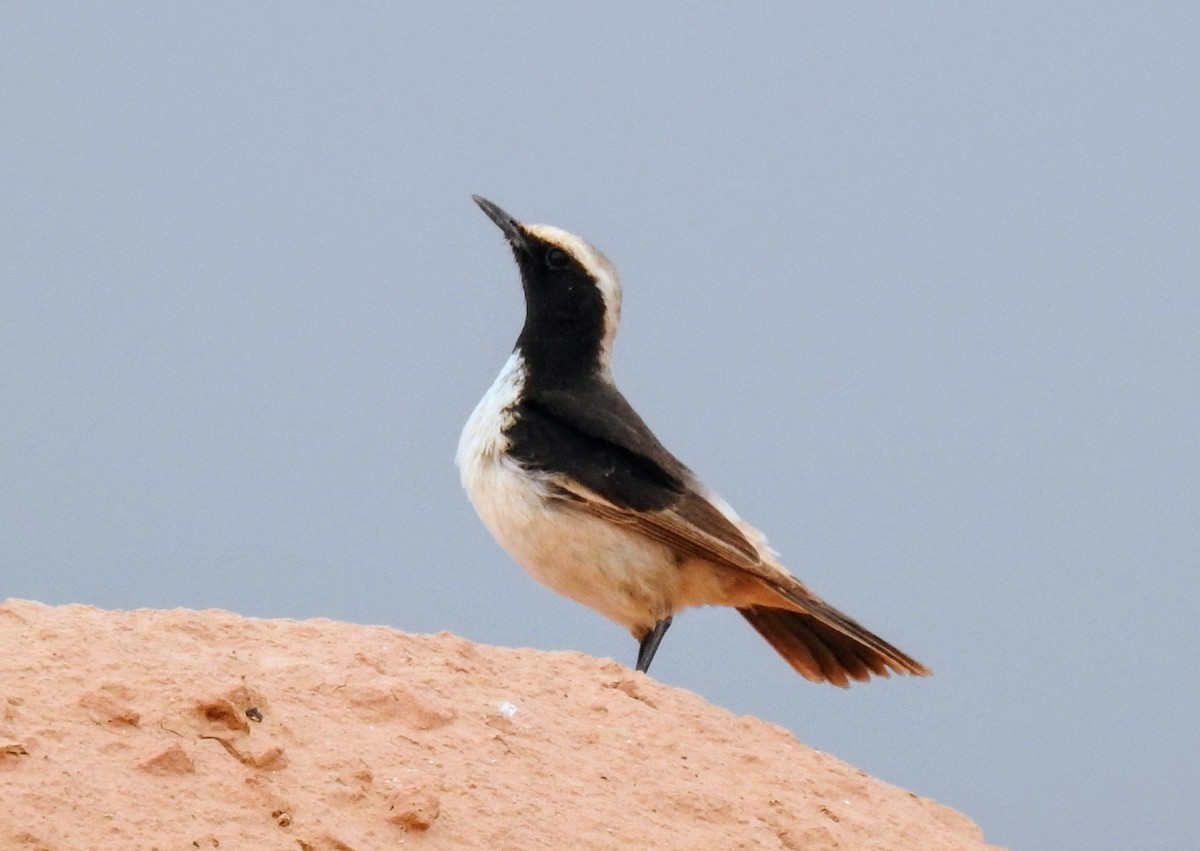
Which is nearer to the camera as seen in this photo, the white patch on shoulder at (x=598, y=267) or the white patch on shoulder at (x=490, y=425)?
the white patch on shoulder at (x=490, y=425)

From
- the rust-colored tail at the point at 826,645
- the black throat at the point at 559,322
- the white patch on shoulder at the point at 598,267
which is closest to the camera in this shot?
the rust-colored tail at the point at 826,645

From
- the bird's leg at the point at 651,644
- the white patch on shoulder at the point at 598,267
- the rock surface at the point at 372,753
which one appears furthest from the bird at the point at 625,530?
the rock surface at the point at 372,753

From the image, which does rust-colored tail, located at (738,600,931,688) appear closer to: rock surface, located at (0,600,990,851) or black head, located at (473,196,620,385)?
rock surface, located at (0,600,990,851)

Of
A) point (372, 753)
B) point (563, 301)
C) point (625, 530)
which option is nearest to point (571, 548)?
point (625, 530)

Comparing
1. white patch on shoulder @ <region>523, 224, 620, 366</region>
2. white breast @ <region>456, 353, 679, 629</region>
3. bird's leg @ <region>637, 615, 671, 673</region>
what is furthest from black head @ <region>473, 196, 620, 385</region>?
bird's leg @ <region>637, 615, 671, 673</region>

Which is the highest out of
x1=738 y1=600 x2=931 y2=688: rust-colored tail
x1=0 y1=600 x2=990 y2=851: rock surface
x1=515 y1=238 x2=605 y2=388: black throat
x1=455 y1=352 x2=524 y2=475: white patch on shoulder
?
x1=515 y1=238 x2=605 y2=388: black throat

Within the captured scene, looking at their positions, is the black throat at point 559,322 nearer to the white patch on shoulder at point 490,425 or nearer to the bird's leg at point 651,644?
the white patch on shoulder at point 490,425

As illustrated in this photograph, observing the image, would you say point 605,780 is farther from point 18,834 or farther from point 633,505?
point 633,505

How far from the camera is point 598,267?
8.05 m

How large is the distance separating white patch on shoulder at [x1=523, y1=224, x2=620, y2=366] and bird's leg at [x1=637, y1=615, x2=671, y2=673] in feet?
4.36

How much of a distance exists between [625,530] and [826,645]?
3.09 ft

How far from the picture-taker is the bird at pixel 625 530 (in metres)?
7.10

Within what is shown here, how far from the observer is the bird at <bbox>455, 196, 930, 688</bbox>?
710 cm

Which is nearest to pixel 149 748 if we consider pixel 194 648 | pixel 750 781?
pixel 194 648
